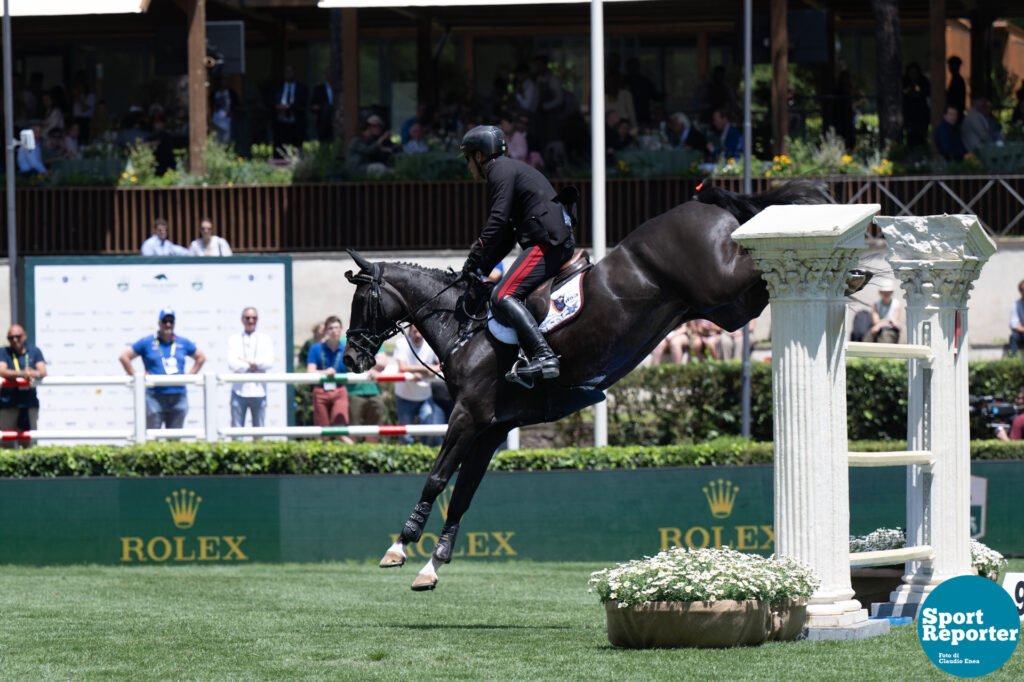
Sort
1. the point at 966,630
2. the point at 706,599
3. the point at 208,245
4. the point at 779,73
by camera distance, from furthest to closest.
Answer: the point at 779,73 → the point at 208,245 → the point at 706,599 → the point at 966,630

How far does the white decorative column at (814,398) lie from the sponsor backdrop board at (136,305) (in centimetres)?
1031

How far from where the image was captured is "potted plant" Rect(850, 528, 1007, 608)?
966cm

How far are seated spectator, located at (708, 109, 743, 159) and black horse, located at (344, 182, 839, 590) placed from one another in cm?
1348

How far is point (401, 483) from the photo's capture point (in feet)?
49.1

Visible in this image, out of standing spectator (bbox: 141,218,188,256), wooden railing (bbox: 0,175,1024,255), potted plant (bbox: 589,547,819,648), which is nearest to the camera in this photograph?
potted plant (bbox: 589,547,819,648)

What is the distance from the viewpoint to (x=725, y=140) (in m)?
23.7

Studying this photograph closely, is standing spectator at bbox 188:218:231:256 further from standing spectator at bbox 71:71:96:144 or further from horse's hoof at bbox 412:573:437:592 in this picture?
horse's hoof at bbox 412:573:437:592

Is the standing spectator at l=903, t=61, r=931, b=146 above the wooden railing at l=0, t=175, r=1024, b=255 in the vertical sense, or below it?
above

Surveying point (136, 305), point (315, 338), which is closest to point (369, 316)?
point (315, 338)

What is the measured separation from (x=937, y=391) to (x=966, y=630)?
301cm

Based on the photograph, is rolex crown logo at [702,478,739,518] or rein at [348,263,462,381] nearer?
rein at [348,263,462,381]

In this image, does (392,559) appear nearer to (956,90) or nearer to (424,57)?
(956,90)

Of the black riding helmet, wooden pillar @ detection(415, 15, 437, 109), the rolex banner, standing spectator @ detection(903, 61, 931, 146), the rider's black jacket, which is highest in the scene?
wooden pillar @ detection(415, 15, 437, 109)

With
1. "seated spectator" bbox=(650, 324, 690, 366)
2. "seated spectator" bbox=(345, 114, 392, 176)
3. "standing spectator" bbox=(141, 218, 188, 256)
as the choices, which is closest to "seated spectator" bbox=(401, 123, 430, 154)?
"seated spectator" bbox=(345, 114, 392, 176)
